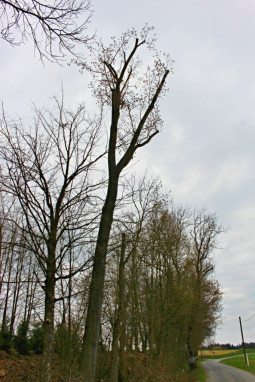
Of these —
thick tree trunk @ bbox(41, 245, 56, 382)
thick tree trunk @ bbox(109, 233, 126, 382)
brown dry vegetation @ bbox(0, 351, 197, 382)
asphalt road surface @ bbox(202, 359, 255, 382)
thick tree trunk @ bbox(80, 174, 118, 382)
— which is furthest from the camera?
asphalt road surface @ bbox(202, 359, 255, 382)

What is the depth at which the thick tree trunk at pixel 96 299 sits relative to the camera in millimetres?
6566

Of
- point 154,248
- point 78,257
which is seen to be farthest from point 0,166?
point 154,248

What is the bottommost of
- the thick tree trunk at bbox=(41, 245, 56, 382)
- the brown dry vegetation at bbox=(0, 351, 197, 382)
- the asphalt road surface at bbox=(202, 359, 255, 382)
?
the asphalt road surface at bbox=(202, 359, 255, 382)

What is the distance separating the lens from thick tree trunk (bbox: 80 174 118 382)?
6.57 m

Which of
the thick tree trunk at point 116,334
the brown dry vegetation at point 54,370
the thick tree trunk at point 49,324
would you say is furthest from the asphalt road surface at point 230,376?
the thick tree trunk at point 49,324

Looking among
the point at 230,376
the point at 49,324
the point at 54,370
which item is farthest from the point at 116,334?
the point at 230,376

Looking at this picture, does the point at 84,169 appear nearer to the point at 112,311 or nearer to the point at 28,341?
the point at 112,311

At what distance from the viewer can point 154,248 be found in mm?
18672

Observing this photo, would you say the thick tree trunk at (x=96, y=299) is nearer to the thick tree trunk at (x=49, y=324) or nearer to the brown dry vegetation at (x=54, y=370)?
the thick tree trunk at (x=49, y=324)

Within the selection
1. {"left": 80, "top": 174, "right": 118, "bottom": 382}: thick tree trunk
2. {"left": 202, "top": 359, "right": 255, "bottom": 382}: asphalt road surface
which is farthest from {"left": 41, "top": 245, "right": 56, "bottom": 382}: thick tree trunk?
{"left": 202, "top": 359, "right": 255, "bottom": 382}: asphalt road surface

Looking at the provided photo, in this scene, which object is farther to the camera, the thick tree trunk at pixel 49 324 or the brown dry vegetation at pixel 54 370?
the brown dry vegetation at pixel 54 370

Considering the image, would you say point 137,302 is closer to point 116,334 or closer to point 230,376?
point 116,334

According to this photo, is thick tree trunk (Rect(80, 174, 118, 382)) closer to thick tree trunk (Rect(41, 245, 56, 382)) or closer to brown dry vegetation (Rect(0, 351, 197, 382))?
thick tree trunk (Rect(41, 245, 56, 382))

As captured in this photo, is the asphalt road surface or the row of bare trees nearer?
the row of bare trees
